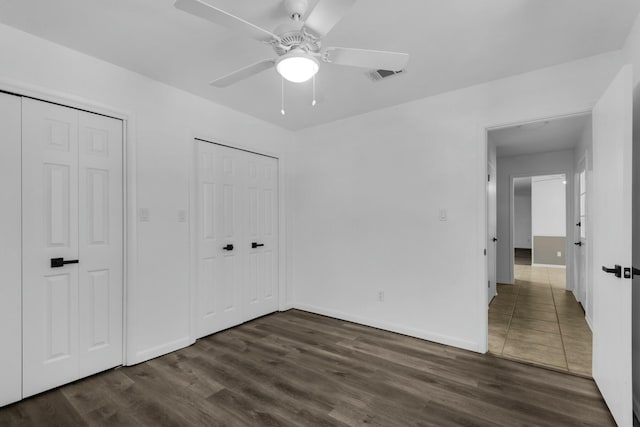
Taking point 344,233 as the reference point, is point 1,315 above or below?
below

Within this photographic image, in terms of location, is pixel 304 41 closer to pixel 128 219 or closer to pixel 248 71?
pixel 248 71

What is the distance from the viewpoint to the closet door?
80.3 inches

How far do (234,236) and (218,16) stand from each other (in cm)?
253

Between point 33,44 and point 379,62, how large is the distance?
2.35m

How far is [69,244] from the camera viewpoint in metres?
2.33

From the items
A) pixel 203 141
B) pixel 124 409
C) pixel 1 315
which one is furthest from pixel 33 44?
pixel 124 409

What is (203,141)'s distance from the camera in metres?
3.24

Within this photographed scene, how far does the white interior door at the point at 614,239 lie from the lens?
1.70 metres

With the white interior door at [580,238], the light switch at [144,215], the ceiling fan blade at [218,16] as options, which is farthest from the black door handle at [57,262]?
the white interior door at [580,238]

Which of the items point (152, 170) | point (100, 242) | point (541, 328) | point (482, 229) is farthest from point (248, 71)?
point (541, 328)

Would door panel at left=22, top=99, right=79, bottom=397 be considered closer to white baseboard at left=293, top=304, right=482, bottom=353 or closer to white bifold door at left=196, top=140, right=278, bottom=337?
white bifold door at left=196, top=140, right=278, bottom=337

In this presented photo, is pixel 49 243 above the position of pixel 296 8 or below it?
below

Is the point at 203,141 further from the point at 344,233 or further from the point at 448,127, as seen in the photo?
the point at 448,127

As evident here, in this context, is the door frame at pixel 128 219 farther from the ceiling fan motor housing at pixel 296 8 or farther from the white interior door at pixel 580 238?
the white interior door at pixel 580 238
